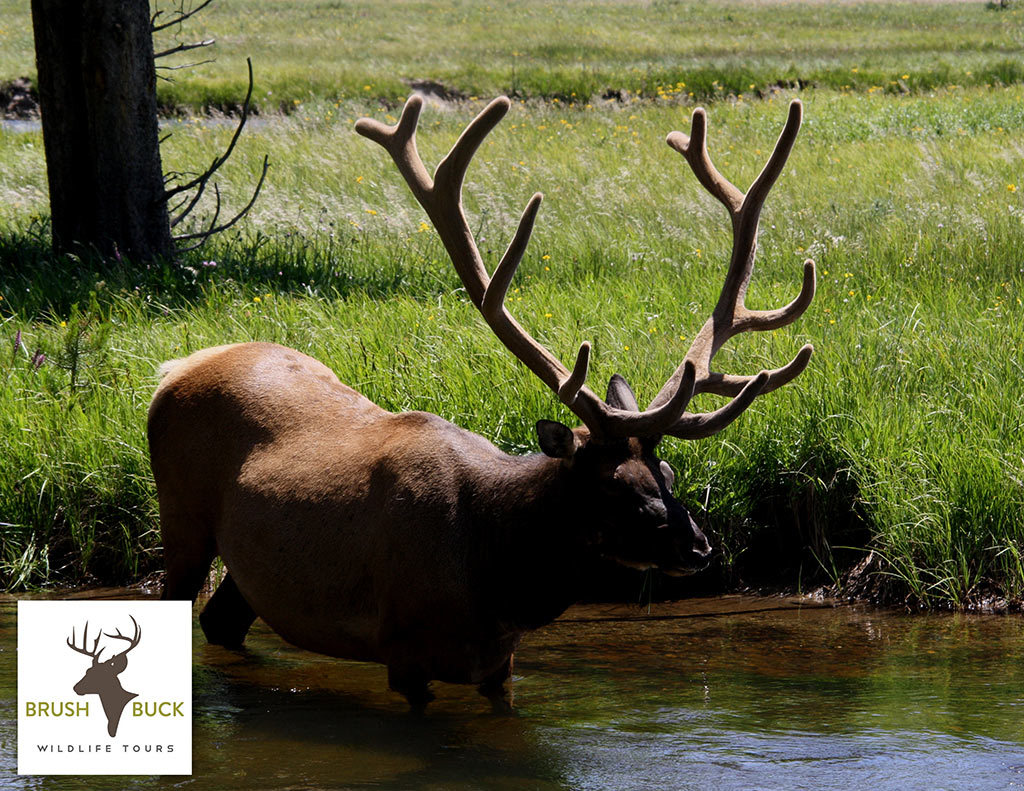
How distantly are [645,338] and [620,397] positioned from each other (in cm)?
288

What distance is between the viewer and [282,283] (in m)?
8.90

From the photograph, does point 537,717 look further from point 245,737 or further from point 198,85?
point 198,85

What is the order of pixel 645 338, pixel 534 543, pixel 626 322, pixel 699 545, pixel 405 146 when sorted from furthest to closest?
pixel 626 322 < pixel 645 338 < pixel 405 146 < pixel 534 543 < pixel 699 545

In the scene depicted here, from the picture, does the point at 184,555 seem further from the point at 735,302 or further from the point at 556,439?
the point at 735,302

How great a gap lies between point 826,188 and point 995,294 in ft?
12.6

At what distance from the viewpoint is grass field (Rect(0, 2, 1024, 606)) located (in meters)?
5.99

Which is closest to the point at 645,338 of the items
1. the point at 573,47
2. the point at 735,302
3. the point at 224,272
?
the point at 735,302

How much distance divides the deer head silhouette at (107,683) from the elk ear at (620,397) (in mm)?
1916

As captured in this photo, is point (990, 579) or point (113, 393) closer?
point (990, 579)

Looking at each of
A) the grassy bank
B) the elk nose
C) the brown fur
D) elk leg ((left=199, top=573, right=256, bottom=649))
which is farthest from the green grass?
the elk nose

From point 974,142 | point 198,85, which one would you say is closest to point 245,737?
point 974,142

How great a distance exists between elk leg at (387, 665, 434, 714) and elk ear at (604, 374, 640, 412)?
1085 millimetres

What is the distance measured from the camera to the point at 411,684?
434 centimetres

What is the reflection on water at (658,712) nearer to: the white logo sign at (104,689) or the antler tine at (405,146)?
the white logo sign at (104,689)
